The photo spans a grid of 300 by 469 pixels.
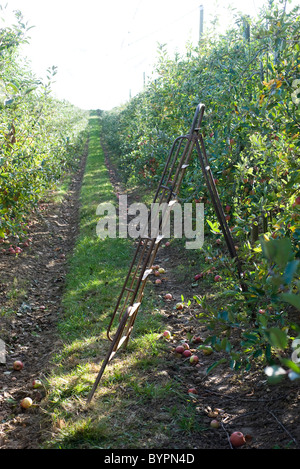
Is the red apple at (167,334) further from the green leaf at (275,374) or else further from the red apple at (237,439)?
the green leaf at (275,374)

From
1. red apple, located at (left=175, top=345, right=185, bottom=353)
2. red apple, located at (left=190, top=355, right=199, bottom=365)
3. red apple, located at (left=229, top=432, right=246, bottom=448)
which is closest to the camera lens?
red apple, located at (left=229, top=432, right=246, bottom=448)

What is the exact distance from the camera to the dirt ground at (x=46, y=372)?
246 cm

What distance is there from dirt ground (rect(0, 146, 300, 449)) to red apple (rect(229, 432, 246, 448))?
50 millimetres

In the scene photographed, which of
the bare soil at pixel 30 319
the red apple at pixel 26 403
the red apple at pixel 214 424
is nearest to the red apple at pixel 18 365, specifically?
the bare soil at pixel 30 319

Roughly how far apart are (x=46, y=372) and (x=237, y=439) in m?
1.70

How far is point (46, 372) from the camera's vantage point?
10.7ft

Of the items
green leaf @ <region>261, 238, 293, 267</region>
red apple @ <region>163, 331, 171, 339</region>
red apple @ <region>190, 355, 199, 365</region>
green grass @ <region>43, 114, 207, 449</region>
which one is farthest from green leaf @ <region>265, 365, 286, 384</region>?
red apple @ <region>163, 331, 171, 339</region>

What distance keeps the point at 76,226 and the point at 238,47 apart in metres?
4.71

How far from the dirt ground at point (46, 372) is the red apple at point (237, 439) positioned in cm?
5

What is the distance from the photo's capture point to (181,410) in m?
2.69

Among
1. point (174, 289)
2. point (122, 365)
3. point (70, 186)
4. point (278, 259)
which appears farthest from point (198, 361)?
point (70, 186)

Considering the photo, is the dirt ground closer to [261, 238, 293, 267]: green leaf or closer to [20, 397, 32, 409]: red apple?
[20, 397, 32, 409]: red apple

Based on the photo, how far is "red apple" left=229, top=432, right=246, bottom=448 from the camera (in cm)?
229

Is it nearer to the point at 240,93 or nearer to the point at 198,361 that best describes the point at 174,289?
the point at 198,361
